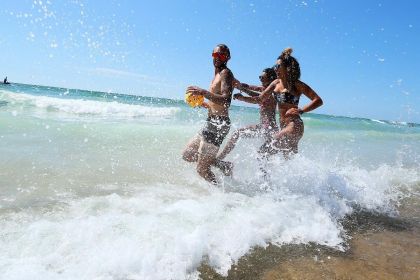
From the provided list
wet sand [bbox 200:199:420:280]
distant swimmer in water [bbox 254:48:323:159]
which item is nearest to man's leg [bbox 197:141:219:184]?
distant swimmer in water [bbox 254:48:323:159]

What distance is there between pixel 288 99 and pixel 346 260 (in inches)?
106

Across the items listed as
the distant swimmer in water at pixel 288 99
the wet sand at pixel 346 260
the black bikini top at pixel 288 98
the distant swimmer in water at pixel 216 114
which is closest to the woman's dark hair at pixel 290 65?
the distant swimmer in water at pixel 288 99

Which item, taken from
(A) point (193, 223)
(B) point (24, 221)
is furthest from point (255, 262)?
(B) point (24, 221)

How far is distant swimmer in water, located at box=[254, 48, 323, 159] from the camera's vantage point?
5441 mm

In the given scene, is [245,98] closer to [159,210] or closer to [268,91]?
[268,91]

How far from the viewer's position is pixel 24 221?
3.56 m

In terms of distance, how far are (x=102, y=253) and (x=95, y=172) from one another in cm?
314

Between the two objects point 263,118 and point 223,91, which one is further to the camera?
point 263,118

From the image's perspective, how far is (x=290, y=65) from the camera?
542cm

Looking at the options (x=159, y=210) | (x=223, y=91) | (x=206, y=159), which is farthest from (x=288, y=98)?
(x=159, y=210)

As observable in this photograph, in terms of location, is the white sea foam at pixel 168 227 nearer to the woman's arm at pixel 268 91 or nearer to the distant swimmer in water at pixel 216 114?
the distant swimmer in water at pixel 216 114

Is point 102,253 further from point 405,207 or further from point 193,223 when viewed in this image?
point 405,207

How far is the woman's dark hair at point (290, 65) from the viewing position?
542 centimetres

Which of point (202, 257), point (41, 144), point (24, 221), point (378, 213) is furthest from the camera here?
point (41, 144)
